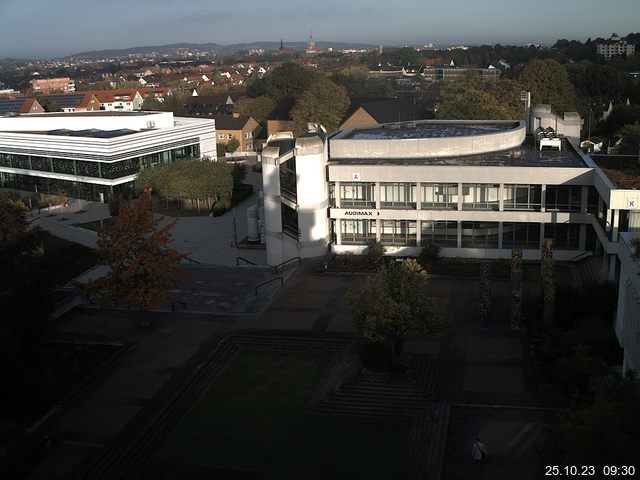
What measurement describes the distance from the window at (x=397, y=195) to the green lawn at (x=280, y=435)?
50.3 ft

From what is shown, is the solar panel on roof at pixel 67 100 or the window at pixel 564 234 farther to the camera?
the solar panel on roof at pixel 67 100

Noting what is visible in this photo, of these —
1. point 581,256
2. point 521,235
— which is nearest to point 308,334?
point 521,235

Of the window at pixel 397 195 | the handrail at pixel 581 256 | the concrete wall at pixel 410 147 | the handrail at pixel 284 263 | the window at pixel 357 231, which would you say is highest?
the concrete wall at pixel 410 147

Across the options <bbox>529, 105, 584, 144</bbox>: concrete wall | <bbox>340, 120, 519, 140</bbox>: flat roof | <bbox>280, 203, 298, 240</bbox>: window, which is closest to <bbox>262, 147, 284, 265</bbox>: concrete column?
<bbox>280, 203, 298, 240</bbox>: window

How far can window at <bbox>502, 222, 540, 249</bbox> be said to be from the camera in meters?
37.7

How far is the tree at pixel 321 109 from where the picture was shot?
3130 inches

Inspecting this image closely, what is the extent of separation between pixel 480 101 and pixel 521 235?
103ft

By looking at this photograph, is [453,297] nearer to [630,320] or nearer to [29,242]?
[630,320]

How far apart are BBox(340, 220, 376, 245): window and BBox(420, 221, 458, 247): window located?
284 cm

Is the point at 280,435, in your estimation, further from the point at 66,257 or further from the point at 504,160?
the point at 66,257

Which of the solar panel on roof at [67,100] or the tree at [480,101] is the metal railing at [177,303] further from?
the solar panel on roof at [67,100]

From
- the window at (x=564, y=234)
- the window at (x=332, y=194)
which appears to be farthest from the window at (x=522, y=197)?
the window at (x=332, y=194)

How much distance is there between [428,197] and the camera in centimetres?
3862

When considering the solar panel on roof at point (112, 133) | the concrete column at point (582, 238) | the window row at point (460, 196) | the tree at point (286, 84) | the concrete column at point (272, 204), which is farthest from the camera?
the tree at point (286, 84)
